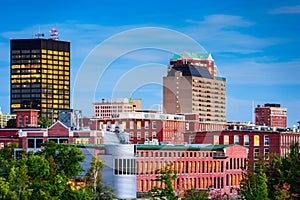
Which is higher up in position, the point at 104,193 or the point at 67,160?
the point at 67,160

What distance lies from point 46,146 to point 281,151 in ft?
178

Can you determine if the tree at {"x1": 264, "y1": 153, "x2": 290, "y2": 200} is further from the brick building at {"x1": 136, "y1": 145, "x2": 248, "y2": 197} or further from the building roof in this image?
the building roof

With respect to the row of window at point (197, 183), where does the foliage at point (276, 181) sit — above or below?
above

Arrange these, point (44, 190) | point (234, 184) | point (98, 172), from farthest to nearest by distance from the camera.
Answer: point (234, 184) → point (98, 172) → point (44, 190)

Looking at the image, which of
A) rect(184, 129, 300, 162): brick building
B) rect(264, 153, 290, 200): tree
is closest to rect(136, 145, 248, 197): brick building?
rect(264, 153, 290, 200): tree

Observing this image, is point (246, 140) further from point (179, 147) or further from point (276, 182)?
point (276, 182)

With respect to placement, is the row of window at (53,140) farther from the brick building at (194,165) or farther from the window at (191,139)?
the window at (191,139)

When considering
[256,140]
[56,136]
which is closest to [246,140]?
[256,140]

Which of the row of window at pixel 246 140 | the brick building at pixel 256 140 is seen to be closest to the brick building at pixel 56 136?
the row of window at pixel 246 140

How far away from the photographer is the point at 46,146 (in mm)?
122250

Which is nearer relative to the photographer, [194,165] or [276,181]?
[276,181]

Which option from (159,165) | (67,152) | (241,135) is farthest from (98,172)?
(241,135)

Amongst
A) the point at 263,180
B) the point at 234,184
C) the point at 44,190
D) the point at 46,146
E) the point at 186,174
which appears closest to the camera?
the point at 44,190

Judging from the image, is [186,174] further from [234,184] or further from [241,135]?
[241,135]
